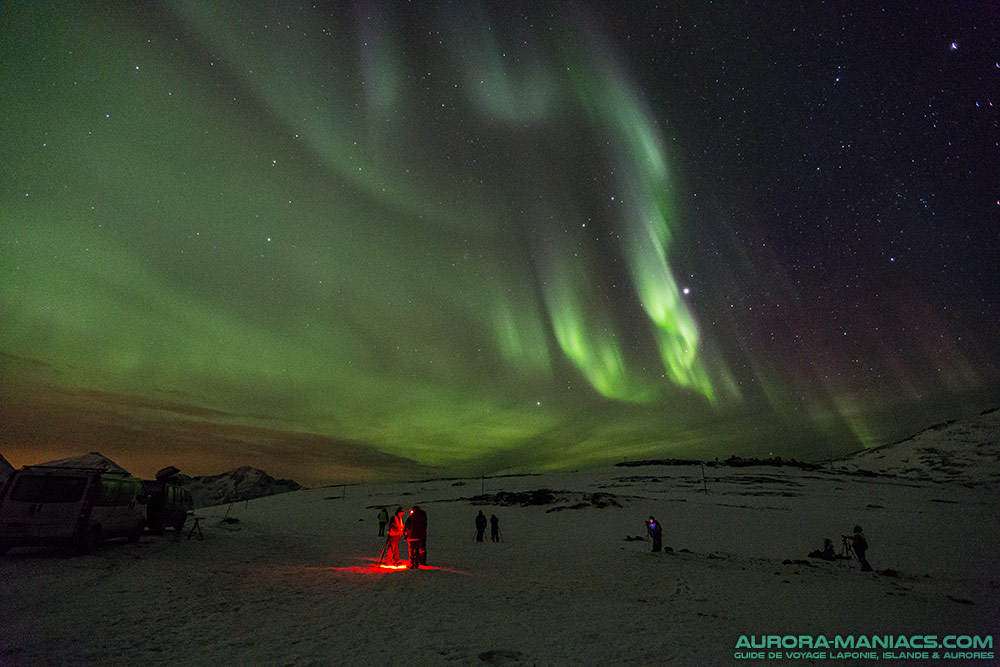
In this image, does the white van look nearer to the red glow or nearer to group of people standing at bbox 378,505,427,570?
the red glow

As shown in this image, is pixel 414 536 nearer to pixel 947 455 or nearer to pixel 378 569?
pixel 378 569

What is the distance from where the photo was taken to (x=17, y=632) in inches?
285

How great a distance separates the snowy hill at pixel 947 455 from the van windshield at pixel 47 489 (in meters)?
109

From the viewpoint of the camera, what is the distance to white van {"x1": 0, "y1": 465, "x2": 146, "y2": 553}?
552 inches

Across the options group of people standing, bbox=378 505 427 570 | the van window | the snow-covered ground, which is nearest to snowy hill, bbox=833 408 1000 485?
the snow-covered ground

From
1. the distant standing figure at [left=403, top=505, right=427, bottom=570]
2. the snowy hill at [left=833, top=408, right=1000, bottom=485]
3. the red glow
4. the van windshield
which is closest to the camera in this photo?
the van windshield

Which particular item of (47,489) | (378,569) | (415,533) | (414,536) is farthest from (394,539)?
(47,489)

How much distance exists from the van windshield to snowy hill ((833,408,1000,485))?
109 m

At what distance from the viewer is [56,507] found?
14.5 meters

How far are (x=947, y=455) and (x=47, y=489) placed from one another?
A: 15350 cm

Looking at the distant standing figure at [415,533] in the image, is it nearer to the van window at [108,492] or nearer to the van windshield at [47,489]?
the van window at [108,492]

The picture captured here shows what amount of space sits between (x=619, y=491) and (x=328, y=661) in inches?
2328

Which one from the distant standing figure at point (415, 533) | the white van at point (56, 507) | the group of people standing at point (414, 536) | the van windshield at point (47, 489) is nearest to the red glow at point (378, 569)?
the group of people standing at point (414, 536)

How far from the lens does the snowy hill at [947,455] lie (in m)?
92.9
